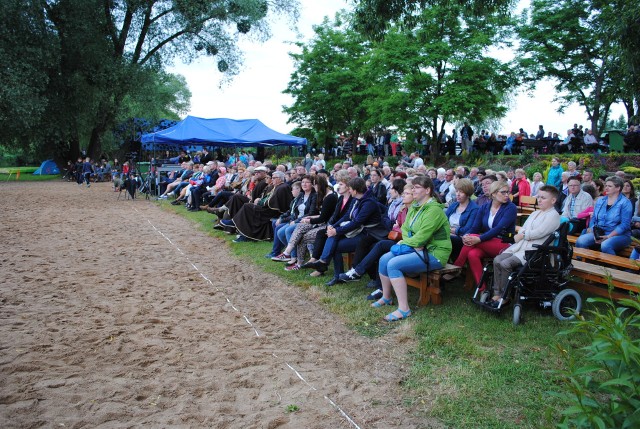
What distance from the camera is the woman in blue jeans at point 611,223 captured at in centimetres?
630

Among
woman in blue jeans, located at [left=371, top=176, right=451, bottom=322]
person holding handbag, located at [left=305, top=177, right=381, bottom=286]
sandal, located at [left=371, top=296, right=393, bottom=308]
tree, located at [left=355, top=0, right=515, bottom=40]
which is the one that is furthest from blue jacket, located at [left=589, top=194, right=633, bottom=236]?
tree, located at [left=355, top=0, right=515, bottom=40]

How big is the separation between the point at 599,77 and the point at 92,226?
2619 centimetres

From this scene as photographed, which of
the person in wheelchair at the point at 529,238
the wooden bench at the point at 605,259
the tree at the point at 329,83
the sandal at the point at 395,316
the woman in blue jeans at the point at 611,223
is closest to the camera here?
the person in wheelchair at the point at 529,238

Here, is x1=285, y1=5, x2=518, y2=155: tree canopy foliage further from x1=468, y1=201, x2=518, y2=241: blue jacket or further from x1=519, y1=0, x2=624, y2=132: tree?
x1=468, y1=201, x2=518, y2=241: blue jacket

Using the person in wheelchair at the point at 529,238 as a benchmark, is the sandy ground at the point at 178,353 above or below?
below

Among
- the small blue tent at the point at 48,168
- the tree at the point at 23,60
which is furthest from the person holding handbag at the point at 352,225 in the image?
the small blue tent at the point at 48,168

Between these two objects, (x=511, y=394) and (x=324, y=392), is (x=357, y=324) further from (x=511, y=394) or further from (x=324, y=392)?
(x=511, y=394)

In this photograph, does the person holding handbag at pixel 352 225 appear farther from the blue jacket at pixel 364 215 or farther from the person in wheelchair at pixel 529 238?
the person in wheelchair at pixel 529 238

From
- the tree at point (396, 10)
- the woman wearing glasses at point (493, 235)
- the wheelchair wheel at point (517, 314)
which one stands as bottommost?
the wheelchair wheel at point (517, 314)

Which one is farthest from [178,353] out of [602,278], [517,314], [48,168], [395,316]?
[48,168]

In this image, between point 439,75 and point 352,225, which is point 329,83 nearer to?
point 439,75

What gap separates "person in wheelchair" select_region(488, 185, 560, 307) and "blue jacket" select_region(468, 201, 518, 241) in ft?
1.73

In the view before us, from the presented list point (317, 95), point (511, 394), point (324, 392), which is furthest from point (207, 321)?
point (317, 95)

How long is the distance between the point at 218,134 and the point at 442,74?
997cm
